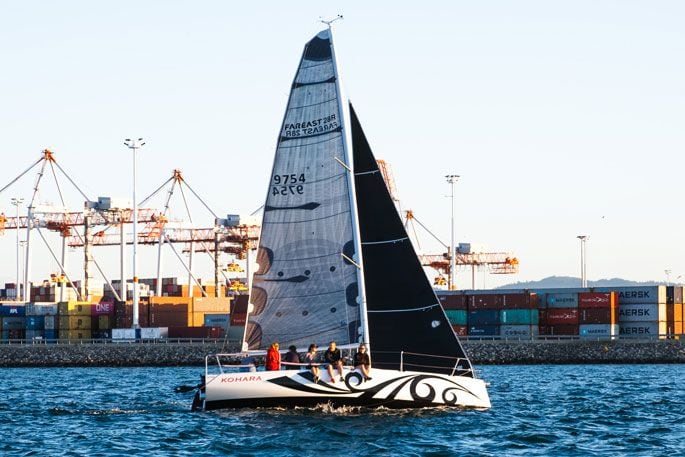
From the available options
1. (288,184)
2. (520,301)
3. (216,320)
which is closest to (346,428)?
(288,184)

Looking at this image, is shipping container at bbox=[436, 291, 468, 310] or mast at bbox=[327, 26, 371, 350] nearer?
mast at bbox=[327, 26, 371, 350]

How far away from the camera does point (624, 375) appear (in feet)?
177

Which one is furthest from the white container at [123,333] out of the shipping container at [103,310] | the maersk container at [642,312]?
the maersk container at [642,312]

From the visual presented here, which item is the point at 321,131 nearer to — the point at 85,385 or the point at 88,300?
the point at 85,385

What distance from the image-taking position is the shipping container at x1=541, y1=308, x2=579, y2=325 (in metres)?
81.6

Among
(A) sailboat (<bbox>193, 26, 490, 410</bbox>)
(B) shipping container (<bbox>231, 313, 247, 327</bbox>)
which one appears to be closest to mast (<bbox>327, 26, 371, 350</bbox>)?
(A) sailboat (<bbox>193, 26, 490, 410</bbox>)

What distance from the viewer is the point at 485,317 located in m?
82.8

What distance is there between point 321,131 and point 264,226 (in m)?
2.85

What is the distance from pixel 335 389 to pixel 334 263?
329cm

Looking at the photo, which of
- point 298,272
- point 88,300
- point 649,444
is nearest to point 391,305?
point 298,272

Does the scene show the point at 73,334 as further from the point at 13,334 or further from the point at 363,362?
the point at 363,362

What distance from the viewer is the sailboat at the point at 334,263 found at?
29.1 m

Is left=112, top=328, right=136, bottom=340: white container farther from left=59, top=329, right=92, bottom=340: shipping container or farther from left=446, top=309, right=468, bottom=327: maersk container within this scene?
left=446, top=309, right=468, bottom=327: maersk container

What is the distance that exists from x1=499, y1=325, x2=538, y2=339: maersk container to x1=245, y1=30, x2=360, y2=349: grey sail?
173 feet
